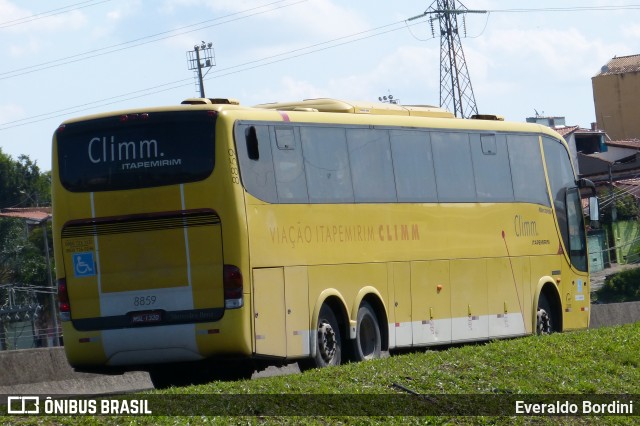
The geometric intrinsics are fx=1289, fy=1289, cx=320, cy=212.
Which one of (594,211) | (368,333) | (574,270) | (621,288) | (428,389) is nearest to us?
(428,389)

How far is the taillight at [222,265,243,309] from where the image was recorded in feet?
47.4

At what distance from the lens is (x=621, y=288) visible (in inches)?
2291

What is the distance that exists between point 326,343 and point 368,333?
1.22 metres

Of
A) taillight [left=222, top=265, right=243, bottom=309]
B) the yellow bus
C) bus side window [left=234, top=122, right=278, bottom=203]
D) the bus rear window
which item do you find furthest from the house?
taillight [left=222, top=265, right=243, bottom=309]

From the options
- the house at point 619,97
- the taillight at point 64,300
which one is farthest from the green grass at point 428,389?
the house at point 619,97

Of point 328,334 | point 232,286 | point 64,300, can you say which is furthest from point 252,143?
point 64,300

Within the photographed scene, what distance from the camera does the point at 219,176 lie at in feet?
47.8

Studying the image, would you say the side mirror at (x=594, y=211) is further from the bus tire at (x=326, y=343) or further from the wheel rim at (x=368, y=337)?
the bus tire at (x=326, y=343)

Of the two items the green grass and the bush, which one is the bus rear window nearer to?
the green grass

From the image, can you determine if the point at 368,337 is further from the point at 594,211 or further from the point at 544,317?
the point at 594,211

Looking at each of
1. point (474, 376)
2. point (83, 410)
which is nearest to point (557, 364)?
point (474, 376)

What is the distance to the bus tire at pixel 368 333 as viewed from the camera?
17.1 metres

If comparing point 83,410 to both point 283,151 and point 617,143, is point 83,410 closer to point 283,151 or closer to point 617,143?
point 283,151

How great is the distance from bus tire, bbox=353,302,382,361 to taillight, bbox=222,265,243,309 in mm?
2898
